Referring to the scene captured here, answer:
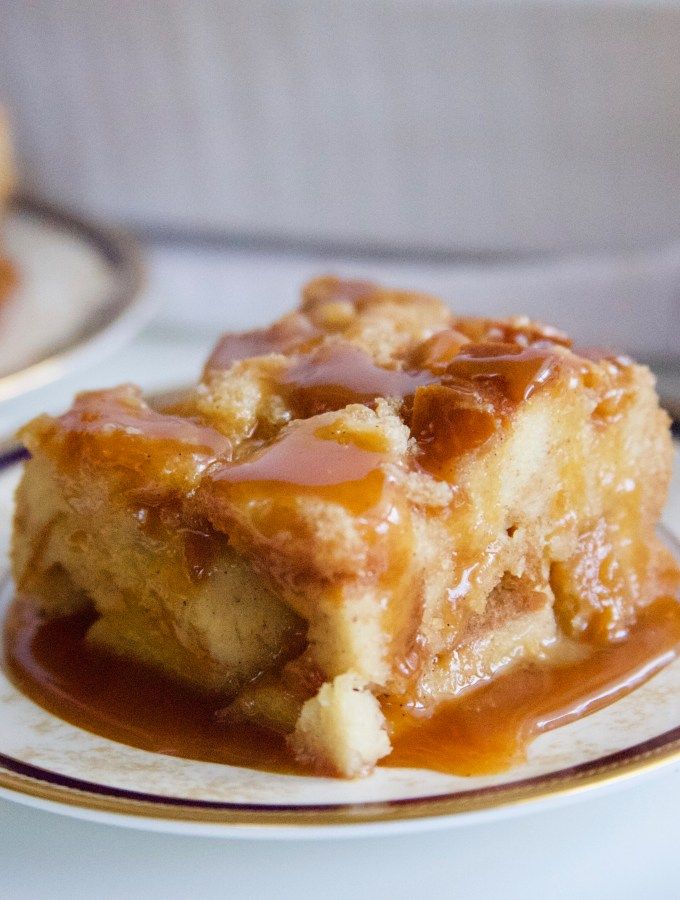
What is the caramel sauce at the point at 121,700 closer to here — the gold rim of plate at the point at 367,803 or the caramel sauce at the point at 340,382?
the gold rim of plate at the point at 367,803

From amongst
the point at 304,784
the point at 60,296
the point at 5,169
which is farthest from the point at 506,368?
the point at 5,169

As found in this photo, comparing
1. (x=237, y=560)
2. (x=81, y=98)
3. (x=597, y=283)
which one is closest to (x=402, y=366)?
(x=237, y=560)

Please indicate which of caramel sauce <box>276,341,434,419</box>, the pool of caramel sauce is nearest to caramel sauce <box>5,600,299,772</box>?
the pool of caramel sauce

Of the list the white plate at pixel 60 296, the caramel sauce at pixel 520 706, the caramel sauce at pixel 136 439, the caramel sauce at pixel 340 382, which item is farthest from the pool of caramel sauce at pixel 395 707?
the white plate at pixel 60 296

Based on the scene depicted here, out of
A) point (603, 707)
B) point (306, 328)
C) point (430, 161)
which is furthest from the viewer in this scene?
point (430, 161)

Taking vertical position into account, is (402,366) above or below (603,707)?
above

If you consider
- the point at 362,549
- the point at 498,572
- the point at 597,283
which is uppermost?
the point at 362,549

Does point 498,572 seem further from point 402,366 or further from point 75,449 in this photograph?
point 75,449
